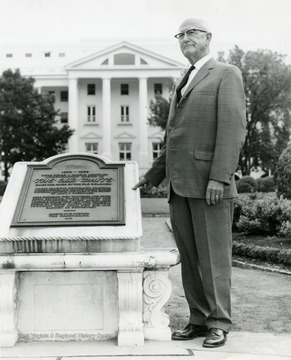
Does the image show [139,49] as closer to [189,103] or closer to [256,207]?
[256,207]

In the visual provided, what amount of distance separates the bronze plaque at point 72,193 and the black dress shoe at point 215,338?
102 cm

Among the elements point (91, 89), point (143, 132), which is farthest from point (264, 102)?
point (91, 89)

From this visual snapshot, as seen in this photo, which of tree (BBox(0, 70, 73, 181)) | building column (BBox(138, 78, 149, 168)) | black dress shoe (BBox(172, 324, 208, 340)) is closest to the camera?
black dress shoe (BBox(172, 324, 208, 340))

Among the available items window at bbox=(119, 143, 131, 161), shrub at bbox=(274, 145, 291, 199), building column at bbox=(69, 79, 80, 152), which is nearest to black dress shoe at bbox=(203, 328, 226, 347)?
shrub at bbox=(274, 145, 291, 199)

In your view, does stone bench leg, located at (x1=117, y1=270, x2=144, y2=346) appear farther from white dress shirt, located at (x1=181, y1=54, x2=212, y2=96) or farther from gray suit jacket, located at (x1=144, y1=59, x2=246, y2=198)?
white dress shirt, located at (x1=181, y1=54, x2=212, y2=96)

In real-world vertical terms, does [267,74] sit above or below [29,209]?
above

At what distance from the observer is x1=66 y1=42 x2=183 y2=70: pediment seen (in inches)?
1982

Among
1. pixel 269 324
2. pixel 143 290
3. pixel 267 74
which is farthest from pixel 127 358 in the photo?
pixel 267 74

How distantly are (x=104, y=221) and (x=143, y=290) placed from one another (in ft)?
1.95

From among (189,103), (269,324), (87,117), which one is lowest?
(269,324)

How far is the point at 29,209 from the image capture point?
14.0ft

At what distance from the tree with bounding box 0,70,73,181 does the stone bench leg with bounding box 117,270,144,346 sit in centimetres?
3022

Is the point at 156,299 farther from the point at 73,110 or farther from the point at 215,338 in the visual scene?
the point at 73,110

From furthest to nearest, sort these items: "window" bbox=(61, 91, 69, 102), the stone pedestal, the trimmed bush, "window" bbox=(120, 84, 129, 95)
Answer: "window" bbox=(61, 91, 69, 102), "window" bbox=(120, 84, 129, 95), the trimmed bush, the stone pedestal
